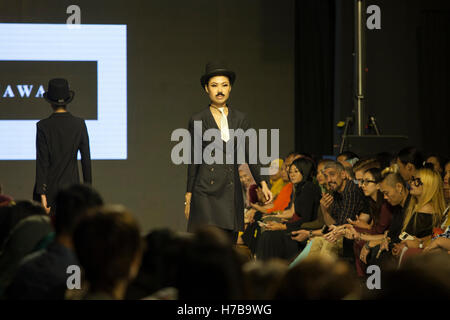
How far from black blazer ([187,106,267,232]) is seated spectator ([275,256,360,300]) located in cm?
253

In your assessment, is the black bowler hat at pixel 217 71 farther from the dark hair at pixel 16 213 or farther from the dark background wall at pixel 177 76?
the dark background wall at pixel 177 76

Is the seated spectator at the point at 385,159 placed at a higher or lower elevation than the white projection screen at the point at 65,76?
lower

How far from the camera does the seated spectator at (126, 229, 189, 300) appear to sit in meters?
1.59

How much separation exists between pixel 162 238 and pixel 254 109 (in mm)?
5555

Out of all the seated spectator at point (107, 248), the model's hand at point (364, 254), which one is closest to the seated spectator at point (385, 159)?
the model's hand at point (364, 254)

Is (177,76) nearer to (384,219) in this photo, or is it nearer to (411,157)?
(411,157)

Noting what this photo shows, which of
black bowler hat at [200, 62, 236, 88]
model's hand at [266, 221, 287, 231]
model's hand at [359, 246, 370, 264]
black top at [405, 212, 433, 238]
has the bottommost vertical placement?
model's hand at [359, 246, 370, 264]

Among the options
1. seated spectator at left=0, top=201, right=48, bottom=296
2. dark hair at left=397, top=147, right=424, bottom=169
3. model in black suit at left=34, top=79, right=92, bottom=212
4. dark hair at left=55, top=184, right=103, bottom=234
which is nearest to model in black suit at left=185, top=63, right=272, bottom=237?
model in black suit at left=34, top=79, right=92, bottom=212

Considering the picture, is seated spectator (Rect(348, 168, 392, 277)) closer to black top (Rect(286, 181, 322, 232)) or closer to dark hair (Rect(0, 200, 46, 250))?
black top (Rect(286, 181, 322, 232))

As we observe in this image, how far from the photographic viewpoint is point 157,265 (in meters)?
1.69

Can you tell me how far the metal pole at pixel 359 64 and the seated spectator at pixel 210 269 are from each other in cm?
488

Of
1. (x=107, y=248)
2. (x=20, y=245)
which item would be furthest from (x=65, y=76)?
(x=107, y=248)

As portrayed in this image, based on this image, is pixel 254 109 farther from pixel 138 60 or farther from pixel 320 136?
pixel 138 60

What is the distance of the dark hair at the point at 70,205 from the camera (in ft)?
6.15
